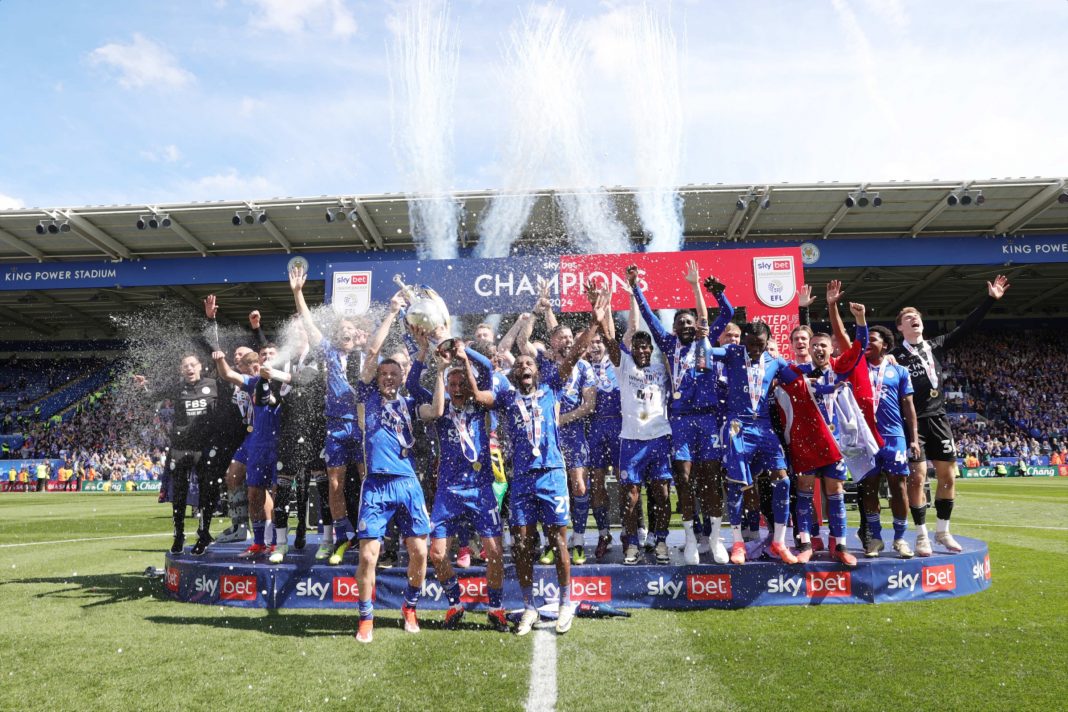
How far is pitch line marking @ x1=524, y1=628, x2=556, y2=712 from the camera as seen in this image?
3.37 m

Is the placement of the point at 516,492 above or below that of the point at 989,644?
above

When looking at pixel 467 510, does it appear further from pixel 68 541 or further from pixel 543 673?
pixel 68 541

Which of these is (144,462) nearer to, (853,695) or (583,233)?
(583,233)

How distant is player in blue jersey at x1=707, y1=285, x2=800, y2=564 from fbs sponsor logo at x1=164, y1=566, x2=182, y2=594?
4834mm

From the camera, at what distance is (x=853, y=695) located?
11.2 feet

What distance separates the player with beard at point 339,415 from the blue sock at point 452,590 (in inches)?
47.7

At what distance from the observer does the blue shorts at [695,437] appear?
18.8ft

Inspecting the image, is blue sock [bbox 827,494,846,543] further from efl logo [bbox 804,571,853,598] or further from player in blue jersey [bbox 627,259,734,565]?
player in blue jersey [bbox 627,259,734,565]

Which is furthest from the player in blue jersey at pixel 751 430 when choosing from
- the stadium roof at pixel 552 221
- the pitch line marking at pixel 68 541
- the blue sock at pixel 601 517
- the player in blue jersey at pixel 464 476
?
the stadium roof at pixel 552 221

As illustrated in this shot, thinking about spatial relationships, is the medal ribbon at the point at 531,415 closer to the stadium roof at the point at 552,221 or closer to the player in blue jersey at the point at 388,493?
the player in blue jersey at the point at 388,493

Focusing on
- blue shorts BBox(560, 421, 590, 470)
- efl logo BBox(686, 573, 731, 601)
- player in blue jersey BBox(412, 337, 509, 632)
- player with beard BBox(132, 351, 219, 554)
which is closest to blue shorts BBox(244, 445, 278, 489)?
player with beard BBox(132, 351, 219, 554)

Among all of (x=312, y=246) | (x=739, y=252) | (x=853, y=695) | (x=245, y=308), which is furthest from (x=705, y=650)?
(x=245, y=308)

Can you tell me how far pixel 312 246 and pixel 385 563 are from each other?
21.6 m

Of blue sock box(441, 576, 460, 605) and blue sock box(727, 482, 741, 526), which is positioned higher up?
blue sock box(727, 482, 741, 526)
